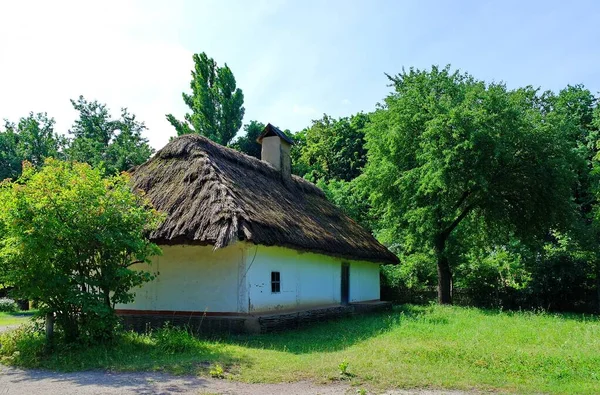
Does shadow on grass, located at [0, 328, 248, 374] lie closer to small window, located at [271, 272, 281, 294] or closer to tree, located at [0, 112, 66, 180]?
small window, located at [271, 272, 281, 294]

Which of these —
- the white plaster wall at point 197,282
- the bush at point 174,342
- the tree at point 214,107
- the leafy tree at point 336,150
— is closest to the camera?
the bush at point 174,342

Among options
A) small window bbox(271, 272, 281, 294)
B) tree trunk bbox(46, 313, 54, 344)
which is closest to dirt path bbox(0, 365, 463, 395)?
tree trunk bbox(46, 313, 54, 344)

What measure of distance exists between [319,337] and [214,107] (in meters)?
26.6

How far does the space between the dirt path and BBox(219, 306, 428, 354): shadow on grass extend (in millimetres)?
2660

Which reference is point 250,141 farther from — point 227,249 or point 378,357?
point 378,357

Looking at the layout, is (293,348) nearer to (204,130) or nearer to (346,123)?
(204,130)

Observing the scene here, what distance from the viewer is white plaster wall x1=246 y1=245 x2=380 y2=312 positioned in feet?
40.3

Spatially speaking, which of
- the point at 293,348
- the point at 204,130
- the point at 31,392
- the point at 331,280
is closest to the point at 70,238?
the point at 31,392

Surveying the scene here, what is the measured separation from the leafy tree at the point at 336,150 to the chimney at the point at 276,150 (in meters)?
19.1

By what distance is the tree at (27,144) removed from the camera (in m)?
30.9

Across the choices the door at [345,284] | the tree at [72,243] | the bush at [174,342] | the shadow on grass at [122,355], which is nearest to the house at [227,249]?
the door at [345,284]

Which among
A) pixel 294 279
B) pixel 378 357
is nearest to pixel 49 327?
pixel 378 357

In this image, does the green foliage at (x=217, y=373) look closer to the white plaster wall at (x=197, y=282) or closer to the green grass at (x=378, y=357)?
the green grass at (x=378, y=357)

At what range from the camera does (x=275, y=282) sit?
1331 cm
